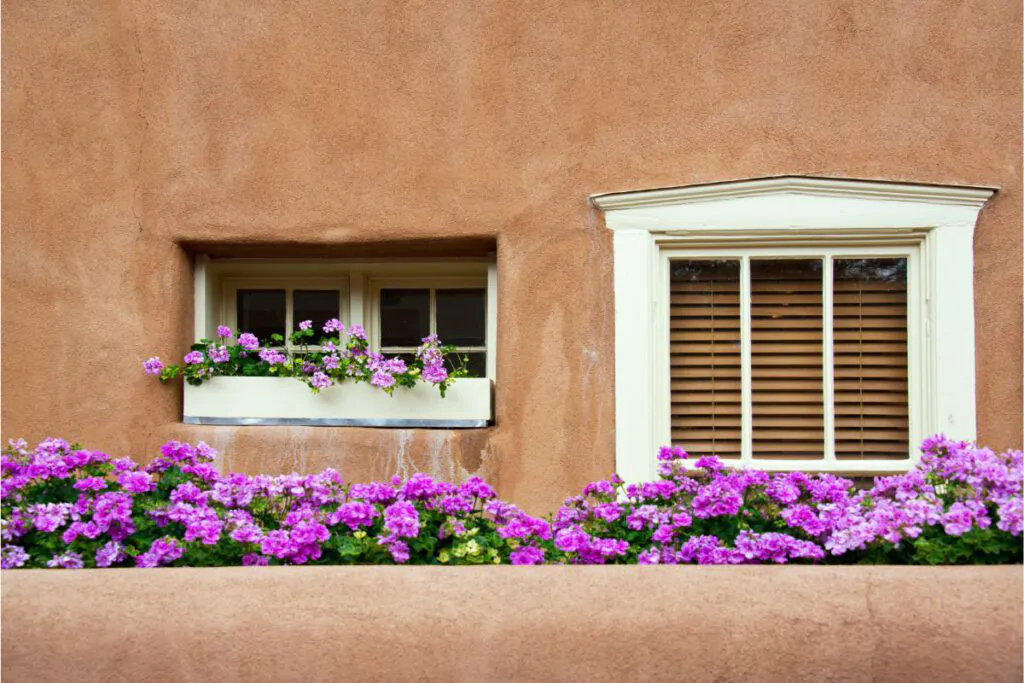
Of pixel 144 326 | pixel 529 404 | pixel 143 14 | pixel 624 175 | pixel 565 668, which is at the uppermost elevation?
pixel 143 14

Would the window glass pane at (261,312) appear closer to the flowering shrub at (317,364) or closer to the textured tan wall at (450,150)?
the flowering shrub at (317,364)

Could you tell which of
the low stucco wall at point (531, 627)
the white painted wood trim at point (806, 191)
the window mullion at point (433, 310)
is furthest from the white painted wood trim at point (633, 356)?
the low stucco wall at point (531, 627)

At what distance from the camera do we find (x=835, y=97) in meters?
4.13

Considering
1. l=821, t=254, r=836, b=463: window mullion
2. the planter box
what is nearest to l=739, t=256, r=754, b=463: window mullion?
l=821, t=254, r=836, b=463: window mullion

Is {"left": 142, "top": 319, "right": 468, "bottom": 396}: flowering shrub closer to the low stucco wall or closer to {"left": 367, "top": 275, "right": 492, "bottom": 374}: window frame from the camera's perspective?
{"left": 367, "top": 275, "right": 492, "bottom": 374}: window frame

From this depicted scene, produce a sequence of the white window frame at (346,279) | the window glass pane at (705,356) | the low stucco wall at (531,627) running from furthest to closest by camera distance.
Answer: the white window frame at (346,279) → the window glass pane at (705,356) → the low stucco wall at (531,627)

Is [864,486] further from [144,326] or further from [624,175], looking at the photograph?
[144,326]

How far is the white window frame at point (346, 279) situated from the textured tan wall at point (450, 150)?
12.4 inches

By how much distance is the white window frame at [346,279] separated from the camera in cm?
468

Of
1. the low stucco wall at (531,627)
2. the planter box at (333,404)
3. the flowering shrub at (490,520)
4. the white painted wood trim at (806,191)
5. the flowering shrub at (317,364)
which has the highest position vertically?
the white painted wood trim at (806,191)

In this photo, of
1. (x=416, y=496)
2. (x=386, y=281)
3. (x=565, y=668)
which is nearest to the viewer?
(x=565, y=668)

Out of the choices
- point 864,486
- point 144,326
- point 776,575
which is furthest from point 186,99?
point 864,486

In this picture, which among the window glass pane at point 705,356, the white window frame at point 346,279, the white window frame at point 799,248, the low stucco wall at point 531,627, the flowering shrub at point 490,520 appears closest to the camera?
the low stucco wall at point 531,627

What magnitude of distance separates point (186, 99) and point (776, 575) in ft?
11.9
